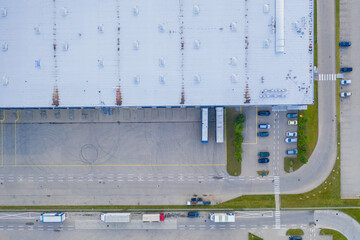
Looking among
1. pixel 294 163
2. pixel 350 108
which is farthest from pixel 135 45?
pixel 350 108

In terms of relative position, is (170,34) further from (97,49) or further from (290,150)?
(290,150)

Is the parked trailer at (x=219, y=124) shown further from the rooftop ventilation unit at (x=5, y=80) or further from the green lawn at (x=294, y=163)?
the rooftop ventilation unit at (x=5, y=80)

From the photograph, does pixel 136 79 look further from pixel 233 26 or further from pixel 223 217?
pixel 223 217

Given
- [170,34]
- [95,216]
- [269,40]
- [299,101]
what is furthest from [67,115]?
[299,101]

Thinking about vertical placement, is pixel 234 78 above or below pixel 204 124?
above

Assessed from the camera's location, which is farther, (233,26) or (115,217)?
(115,217)
